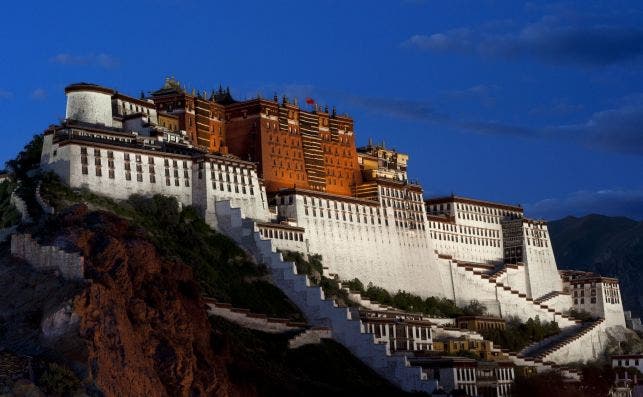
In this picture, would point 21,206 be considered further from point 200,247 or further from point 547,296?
point 547,296

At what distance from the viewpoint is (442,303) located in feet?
428

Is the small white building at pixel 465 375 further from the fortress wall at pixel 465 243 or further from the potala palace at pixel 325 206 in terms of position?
the fortress wall at pixel 465 243

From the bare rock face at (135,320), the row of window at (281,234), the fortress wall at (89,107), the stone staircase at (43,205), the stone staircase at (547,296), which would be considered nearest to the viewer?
the bare rock face at (135,320)

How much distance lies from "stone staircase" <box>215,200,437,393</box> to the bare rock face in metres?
23.2

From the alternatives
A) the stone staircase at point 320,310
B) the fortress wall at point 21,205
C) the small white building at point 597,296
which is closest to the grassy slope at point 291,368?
the stone staircase at point 320,310

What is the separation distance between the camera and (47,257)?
8362 centimetres

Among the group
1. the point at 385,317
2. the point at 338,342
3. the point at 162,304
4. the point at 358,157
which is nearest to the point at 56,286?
the point at 162,304

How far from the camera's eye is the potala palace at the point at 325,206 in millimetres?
108688

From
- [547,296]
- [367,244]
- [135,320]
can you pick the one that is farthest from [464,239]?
[135,320]

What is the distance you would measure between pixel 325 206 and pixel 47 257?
138 feet

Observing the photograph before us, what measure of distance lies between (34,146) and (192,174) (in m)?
11.4

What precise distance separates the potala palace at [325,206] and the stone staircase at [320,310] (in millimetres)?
93

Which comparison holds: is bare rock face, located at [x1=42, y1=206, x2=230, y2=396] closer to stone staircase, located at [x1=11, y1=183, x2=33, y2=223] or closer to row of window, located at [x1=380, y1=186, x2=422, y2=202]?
stone staircase, located at [x1=11, y1=183, x2=33, y2=223]

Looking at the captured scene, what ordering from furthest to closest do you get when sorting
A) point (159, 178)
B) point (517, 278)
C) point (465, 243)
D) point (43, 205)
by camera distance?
1. point (517, 278)
2. point (465, 243)
3. point (159, 178)
4. point (43, 205)
